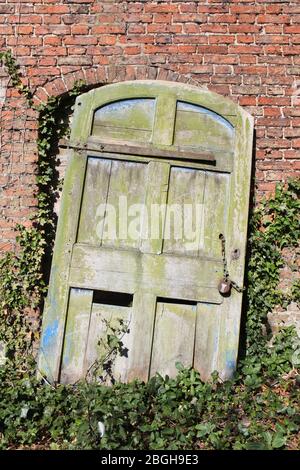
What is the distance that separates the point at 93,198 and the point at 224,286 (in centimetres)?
121

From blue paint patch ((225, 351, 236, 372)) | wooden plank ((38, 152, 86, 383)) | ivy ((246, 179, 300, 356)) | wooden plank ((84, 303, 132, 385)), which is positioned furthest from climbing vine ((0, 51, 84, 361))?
ivy ((246, 179, 300, 356))

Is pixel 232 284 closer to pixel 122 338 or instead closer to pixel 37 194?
pixel 122 338

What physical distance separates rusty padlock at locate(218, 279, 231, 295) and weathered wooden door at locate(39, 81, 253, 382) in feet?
0.16

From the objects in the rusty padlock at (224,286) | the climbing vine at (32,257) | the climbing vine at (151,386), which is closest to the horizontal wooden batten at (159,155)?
the climbing vine at (32,257)

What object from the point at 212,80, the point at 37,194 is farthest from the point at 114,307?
the point at 212,80

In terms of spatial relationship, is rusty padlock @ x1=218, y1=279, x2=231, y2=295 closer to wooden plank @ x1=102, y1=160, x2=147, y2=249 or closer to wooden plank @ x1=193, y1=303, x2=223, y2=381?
wooden plank @ x1=193, y1=303, x2=223, y2=381

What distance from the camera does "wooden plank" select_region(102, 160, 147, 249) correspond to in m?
4.04

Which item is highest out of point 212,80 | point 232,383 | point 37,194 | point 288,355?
point 212,80

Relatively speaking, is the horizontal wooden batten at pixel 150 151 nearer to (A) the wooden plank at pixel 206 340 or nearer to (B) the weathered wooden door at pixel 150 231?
(B) the weathered wooden door at pixel 150 231

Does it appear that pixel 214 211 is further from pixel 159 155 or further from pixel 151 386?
pixel 151 386

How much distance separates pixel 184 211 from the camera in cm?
407

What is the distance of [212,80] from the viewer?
4371mm

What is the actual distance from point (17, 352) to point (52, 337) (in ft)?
1.40
